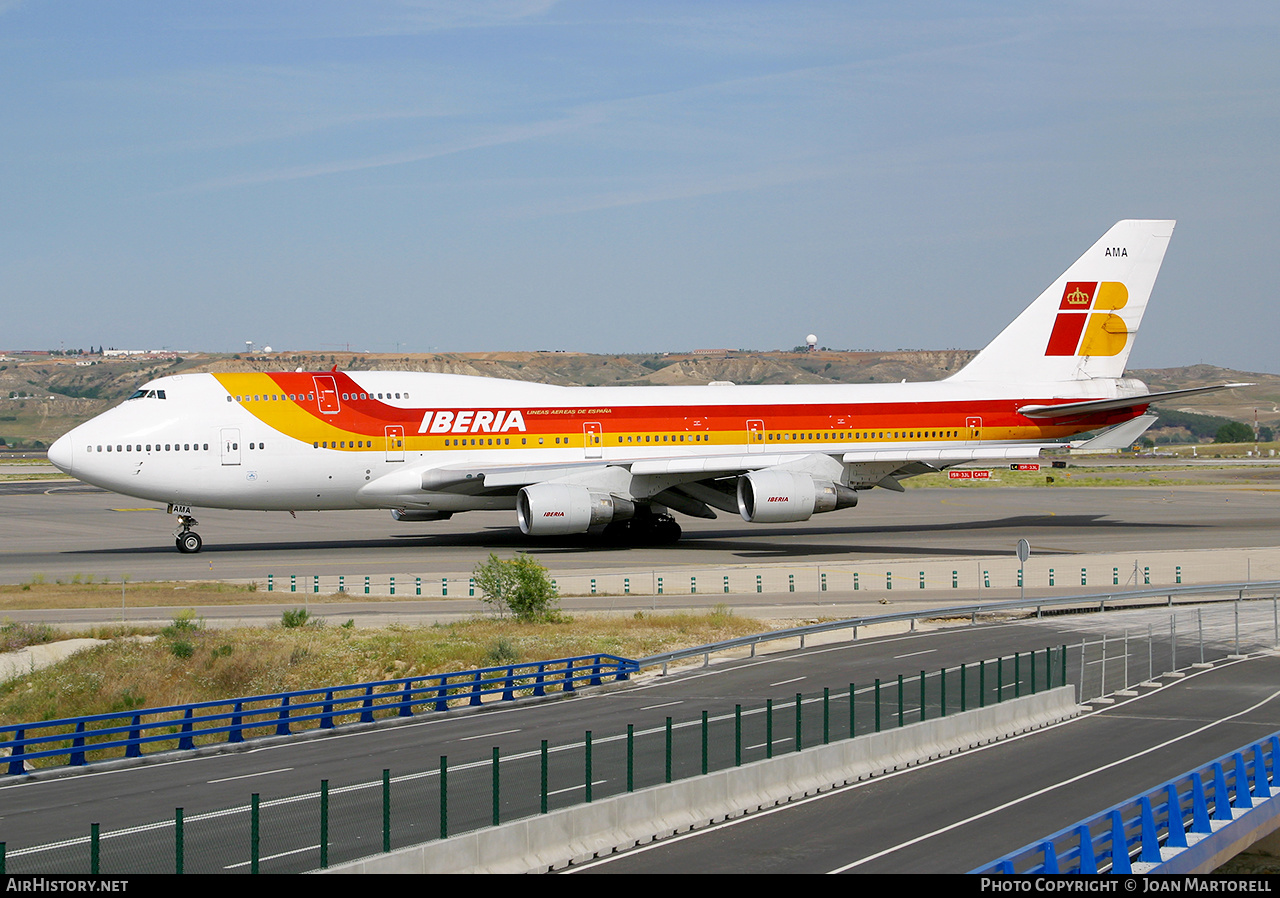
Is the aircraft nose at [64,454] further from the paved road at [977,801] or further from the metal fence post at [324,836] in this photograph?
the metal fence post at [324,836]

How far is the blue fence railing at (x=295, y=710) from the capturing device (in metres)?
21.5

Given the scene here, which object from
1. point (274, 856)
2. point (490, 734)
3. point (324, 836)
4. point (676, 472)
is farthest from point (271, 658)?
point (676, 472)

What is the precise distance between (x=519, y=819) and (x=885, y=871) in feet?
14.0

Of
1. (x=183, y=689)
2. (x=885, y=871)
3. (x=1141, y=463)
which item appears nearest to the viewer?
(x=885, y=871)

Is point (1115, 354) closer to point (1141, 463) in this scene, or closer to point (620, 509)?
point (620, 509)

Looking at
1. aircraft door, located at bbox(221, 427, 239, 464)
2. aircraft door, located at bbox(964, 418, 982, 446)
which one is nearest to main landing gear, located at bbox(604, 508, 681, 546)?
aircraft door, located at bbox(964, 418, 982, 446)

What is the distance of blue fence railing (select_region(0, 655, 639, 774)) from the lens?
70.6ft

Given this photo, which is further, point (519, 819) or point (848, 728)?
point (848, 728)

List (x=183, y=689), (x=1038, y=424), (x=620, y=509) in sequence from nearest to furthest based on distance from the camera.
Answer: (x=183, y=689) → (x=620, y=509) → (x=1038, y=424)

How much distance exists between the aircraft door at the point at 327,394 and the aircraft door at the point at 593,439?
9267mm

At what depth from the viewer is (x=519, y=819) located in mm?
15148

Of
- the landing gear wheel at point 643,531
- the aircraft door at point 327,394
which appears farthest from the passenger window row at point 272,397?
the landing gear wheel at point 643,531

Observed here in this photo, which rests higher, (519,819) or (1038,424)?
(1038,424)
